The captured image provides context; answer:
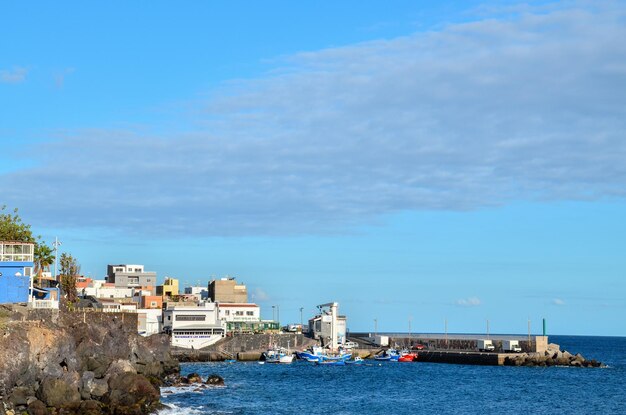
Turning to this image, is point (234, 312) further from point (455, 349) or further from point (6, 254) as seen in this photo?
point (6, 254)

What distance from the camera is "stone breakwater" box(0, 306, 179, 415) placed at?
59188 mm

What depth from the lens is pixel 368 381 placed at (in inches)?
4336

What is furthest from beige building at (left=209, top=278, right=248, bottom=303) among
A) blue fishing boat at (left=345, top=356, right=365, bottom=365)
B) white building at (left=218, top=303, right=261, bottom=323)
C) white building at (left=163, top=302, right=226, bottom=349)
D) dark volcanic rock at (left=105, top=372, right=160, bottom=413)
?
dark volcanic rock at (left=105, top=372, right=160, bottom=413)

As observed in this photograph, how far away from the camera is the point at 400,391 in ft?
319

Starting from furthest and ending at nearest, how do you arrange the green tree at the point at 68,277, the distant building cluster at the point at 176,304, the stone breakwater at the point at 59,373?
the distant building cluster at the point at 176,304 < the green tree at the point at 68,277 < the stone breakwater at the point at 59,373

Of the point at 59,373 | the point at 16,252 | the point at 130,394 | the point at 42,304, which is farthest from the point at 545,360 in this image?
the point at 59,373

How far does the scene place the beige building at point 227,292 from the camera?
17925 centimetres

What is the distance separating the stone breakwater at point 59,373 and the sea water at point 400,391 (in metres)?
3.94

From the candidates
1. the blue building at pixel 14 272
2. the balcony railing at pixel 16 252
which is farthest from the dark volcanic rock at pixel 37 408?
the balcony railing at pixel 16 252

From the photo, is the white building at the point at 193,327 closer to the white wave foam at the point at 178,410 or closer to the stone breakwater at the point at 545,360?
the stone breakwater at the point at 545,360

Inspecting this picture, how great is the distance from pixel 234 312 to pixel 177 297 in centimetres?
1335

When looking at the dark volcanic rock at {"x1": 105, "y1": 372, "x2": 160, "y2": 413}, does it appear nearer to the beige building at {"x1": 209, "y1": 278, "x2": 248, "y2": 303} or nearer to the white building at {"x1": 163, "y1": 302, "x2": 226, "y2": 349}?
the white building at {"x1": 163, "y1": 302, "x2": 226, "y2": 349}

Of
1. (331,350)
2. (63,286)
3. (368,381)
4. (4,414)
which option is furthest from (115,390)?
(331,350)

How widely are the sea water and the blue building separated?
1626 centimetres
